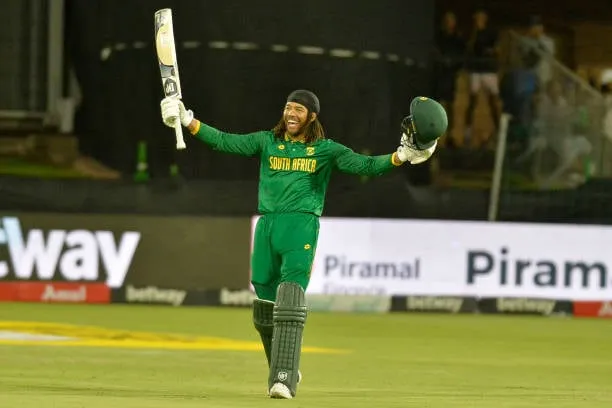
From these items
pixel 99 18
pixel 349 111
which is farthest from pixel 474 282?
pixel 99 18

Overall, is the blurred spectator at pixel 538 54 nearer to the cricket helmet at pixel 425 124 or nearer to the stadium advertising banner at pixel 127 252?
the stadium advertising banner at pixel 127 252

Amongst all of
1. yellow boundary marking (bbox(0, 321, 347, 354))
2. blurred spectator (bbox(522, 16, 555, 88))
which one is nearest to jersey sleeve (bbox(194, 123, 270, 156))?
yellow boundary marking (bbox(0, 321, 347, 354))

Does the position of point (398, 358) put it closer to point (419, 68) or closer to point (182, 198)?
point (182, 198)

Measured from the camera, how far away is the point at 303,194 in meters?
10.2

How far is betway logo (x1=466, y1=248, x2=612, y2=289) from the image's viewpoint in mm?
20844

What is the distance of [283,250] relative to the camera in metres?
10.1

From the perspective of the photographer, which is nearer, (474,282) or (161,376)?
(161,376)

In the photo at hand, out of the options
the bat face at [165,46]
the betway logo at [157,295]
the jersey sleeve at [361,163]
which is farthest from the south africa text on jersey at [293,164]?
the betway logo at [157,295]

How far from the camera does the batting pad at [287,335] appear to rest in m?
9.84

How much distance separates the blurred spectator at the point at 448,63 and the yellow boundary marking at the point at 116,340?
7.81 meters

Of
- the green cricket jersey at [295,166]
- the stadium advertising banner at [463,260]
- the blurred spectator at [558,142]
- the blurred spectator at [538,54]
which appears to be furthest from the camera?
the blurred spectator at [538,54]

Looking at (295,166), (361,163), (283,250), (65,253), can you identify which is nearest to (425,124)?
(361,163)

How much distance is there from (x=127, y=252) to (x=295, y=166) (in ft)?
34.7

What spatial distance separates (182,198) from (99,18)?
4.03 meters
